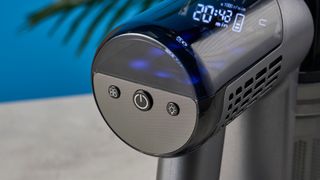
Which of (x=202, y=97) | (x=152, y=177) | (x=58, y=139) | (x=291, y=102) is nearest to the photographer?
(x=202, y=97)

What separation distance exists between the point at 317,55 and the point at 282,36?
111 millimetres

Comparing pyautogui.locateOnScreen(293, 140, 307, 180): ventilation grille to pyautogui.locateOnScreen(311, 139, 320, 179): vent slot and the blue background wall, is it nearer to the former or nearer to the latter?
pyautogui.locateOnScreen(311, 139, 320, 179): vent slot

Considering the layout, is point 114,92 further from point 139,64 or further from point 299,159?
point 299,159

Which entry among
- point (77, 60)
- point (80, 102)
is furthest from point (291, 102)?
point (77, 60)

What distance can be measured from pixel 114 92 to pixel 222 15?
0.27 ft

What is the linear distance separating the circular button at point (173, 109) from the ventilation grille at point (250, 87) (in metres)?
0.03

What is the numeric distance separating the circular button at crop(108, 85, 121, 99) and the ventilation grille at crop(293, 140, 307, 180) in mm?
217

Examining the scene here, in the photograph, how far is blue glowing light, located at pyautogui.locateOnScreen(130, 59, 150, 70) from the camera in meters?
0.39

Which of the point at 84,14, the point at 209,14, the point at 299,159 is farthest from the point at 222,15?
the point at 84,14

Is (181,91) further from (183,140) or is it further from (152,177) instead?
(152,177)

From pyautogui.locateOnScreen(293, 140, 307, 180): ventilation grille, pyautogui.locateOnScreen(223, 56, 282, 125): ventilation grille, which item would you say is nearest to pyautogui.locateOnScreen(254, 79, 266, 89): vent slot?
pyautogui.locateOnScreen(223, 56, 282, 125): ventilation grille

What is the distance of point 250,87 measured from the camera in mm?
420

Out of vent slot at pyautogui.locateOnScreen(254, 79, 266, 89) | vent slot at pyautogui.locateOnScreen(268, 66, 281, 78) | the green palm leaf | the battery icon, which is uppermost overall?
the green palm leaf

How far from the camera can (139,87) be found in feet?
1.30
